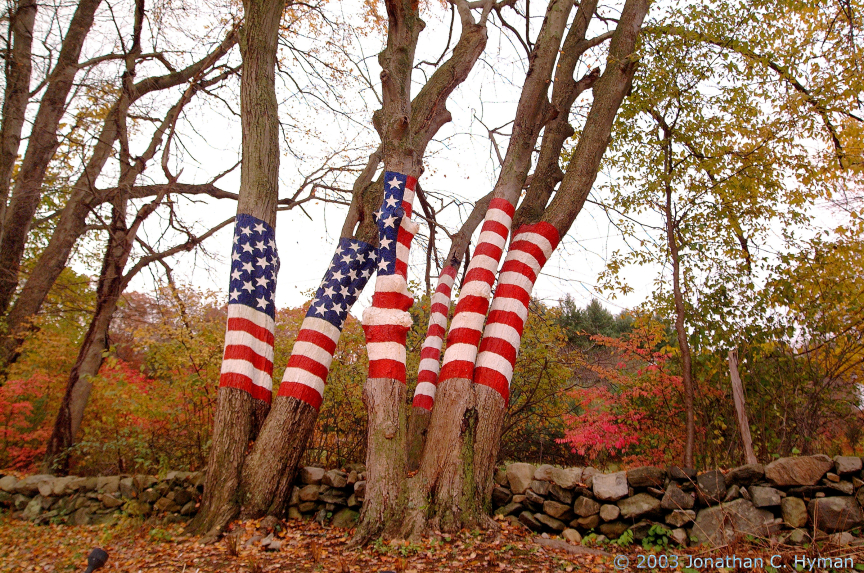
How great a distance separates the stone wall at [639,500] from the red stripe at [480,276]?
5.60 ft

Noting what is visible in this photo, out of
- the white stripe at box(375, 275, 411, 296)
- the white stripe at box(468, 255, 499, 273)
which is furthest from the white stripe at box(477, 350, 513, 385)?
the white stripe at box(375, 275, 411, 296)

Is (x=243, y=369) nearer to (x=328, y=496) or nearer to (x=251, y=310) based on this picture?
(x=251, y=310)

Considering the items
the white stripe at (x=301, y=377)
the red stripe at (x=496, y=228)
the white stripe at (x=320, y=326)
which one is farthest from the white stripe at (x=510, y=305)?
the white stripe at (x=301, y=377)

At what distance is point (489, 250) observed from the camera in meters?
4.60

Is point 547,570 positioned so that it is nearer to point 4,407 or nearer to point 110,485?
point 110,485

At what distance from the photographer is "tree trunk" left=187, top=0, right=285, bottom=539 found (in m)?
4.27

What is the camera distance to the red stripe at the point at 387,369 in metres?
4.14

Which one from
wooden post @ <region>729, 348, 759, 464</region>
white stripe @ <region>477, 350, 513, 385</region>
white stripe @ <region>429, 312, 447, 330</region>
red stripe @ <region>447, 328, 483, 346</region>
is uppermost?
white stripe @ <region>429, 312, 447, 330</region>

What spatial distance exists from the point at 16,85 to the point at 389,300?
7.35m

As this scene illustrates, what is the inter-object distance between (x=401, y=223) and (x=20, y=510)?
5.62 metres

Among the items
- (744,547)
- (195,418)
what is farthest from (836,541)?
(195,418)

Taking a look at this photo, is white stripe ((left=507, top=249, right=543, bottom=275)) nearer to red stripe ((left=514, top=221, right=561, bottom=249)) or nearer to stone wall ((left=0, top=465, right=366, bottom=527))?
red stripe ((left=514, top=221, right=561, bottom=249))

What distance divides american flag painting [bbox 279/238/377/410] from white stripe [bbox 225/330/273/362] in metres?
0.30

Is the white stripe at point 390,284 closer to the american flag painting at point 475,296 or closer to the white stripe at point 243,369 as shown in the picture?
the american flag painting at point 475,296
